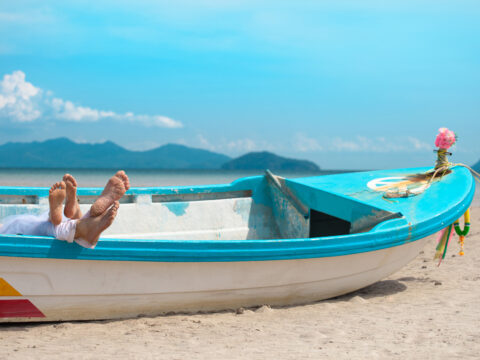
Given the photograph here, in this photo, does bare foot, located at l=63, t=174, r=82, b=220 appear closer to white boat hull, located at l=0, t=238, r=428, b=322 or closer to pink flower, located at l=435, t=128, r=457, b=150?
white boat hull, located at l=0, t=238, r=428, b=322

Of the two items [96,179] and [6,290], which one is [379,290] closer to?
[6,290]

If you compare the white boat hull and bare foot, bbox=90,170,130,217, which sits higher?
bare foot, bbox=90,170,130,217

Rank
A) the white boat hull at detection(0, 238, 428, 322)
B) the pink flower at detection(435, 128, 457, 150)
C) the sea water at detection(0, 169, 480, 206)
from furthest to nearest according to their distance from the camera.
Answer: the sea water at detection(0, 169, 480, 206)
the pink flower at detection(435, 128, 457, 150)
the white boat hull at detection(0, 238, 428, 322)

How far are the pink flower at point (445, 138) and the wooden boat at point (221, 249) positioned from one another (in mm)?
349

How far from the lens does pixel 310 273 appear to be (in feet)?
12.7

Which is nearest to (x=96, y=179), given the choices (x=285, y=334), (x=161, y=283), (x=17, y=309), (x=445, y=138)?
(x=445, y=138)

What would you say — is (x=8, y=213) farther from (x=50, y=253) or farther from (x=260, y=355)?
(x=260, y=355)

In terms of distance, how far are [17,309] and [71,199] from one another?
0.85m

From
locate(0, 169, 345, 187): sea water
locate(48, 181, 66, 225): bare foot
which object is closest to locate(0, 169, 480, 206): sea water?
locate(0, 169, 345, 187): sea water

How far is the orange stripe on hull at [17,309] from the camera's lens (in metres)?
3.31

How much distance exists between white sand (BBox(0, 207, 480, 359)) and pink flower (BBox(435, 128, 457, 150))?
1.91 metres

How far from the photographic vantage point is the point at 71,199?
3.56 meters

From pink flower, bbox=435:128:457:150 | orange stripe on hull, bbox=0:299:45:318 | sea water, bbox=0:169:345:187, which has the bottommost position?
sea water, bbox=0:169:345:187

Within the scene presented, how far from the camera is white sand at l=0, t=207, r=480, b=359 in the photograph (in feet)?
9.89
